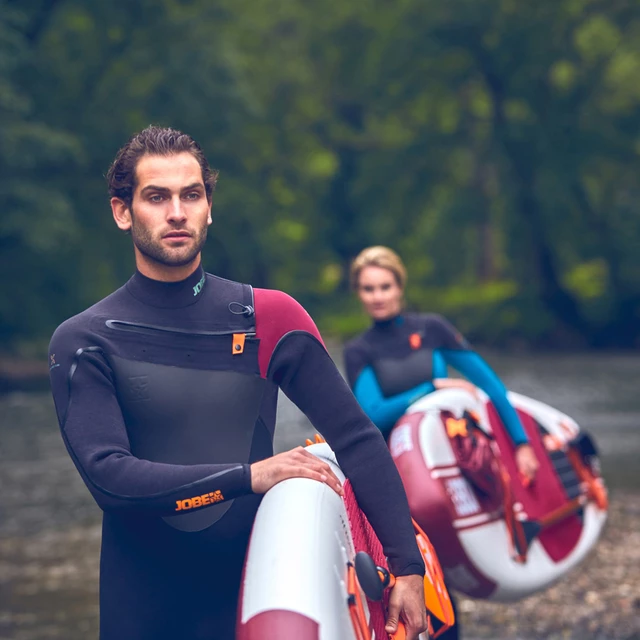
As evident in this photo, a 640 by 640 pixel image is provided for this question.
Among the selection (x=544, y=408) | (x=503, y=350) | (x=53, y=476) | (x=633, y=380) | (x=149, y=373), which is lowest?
(x=149, y=373)

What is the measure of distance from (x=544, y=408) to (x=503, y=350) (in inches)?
899

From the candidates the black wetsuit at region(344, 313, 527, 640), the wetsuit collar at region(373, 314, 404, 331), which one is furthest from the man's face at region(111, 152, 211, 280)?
the wetsuit collar at region(373, 314, 404, 331)

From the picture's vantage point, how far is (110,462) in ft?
8.30

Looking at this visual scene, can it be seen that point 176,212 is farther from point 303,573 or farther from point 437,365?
point 437,365

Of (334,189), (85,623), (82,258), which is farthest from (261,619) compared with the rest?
(334,189)

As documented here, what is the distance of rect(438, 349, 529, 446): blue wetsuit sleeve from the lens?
5738mm

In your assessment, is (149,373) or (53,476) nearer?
(149,373)

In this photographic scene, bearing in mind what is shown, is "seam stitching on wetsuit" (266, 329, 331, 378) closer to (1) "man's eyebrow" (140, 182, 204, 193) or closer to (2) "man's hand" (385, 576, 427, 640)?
(1) "man's eyebrow" (140, 182, 204, 193)

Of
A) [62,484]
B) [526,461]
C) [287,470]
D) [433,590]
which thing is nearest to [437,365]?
[526,461]

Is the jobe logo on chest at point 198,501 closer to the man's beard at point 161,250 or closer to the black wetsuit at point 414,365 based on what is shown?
the man's beard at point 161,250

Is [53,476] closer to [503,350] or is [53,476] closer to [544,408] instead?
[544,408]

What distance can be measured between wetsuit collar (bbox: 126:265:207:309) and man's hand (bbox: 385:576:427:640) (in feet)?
2.76

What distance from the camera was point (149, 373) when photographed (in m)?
2.76

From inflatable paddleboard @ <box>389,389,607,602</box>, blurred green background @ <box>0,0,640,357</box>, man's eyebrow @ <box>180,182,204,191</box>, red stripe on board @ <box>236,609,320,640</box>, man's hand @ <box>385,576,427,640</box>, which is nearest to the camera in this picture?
red stripe on board @ <box>236,609,320,640</box>
